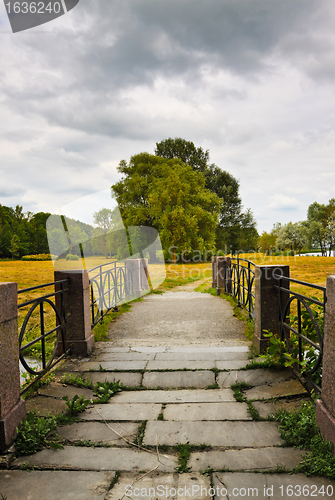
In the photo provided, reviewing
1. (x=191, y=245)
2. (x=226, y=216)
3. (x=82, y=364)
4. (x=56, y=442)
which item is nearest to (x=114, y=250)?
(x=191, y=245)

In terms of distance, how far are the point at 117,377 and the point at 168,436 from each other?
1272 mm

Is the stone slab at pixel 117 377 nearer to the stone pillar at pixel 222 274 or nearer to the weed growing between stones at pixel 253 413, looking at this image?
the weed growing between stones at pixel 253 413

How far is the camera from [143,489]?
167 centimetres

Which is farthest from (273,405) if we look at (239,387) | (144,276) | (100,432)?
(144,276)

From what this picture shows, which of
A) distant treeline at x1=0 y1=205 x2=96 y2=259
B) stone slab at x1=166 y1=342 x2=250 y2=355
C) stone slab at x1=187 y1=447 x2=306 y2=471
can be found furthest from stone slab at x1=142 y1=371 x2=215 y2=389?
distant treeline at x1=0 y1=205 x2=96 y2=259

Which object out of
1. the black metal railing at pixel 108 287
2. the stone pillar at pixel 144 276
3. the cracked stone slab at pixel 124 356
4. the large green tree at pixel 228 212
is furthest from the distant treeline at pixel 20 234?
the large green tree at pixel 228 212

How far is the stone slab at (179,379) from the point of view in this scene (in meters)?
3.15

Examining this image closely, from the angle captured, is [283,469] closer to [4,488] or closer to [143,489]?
[143,489]

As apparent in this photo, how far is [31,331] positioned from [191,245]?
19.3 m

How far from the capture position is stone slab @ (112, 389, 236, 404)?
2.77 meters

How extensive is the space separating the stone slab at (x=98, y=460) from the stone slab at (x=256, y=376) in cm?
136

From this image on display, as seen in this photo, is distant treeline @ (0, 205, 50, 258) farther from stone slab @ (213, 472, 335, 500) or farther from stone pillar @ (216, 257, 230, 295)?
stone slab @ (213, 472, 335, 500)

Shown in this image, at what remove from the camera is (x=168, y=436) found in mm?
2191

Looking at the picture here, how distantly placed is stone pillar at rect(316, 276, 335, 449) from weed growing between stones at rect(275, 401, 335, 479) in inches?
2.5
